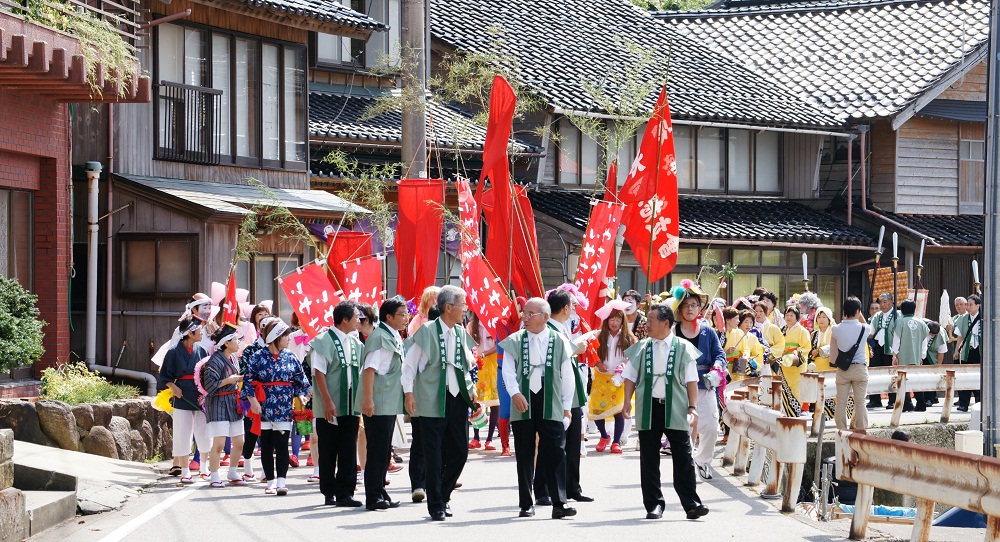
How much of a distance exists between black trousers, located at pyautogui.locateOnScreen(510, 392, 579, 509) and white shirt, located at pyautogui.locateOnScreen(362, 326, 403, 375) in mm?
1272

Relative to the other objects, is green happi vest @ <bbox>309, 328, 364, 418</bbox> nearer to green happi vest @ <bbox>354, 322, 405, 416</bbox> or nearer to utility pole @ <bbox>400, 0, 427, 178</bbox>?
green happi vest @ <bbox>354, 322, 405, 416</bbox>

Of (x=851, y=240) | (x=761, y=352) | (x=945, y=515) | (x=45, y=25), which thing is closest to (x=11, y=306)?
(x=45, y=25)

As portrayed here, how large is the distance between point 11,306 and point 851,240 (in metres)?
20.8

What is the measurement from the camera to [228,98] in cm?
2227

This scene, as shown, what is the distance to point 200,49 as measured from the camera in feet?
70.9

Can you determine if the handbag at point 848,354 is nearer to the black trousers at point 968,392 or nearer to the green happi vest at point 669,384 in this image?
the green happi vest at point 669,384

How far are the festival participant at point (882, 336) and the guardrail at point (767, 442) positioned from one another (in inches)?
350

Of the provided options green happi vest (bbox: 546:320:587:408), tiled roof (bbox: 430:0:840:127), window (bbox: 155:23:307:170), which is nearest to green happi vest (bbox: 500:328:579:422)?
green happi vest (bbox: 546:320:587:408)

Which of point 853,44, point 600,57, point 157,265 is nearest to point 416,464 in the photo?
point 157,265

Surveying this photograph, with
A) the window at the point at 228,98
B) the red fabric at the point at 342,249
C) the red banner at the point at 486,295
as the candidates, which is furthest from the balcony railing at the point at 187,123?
the red banner at the point at 486,295

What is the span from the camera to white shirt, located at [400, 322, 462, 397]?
1155 cm

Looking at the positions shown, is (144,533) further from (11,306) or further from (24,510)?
(11,306)

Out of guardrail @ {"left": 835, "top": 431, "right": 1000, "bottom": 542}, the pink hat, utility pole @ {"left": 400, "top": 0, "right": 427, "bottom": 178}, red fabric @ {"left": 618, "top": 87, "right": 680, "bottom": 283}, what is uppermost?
utility pole @ {"left": 400, "top": 0, "right": 427, "bottom": 178}

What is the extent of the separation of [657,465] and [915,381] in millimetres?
10189
